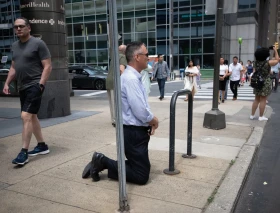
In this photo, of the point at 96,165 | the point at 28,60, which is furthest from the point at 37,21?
the point at 96,165

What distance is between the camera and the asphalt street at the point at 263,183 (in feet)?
11.3

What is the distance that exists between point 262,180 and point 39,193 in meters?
2.85

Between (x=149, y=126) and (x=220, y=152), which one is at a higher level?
(x=149, y=126)

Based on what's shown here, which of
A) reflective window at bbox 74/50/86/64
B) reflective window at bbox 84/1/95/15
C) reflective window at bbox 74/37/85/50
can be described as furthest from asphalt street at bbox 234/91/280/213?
reflective window at bbox 74/37/85/50

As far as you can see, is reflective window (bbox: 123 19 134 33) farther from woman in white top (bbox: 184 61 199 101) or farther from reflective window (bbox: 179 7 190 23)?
woman in white top (bbox: 184 61 199 101)

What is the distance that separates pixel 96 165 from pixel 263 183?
2.19 metres

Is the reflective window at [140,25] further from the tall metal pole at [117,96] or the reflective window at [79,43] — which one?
the tall metal pole at [117,96]

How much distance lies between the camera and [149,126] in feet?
11.9

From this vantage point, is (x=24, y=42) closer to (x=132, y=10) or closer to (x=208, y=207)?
(x=208, y=207)

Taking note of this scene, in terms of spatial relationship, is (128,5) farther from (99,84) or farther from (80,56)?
(99,84)

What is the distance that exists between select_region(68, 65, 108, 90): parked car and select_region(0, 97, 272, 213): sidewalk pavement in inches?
458

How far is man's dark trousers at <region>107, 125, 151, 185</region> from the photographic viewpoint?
11.5 ft

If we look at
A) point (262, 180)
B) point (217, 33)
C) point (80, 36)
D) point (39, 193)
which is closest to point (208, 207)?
point (262, 180)

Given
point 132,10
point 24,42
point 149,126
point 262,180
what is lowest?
point 262,180
